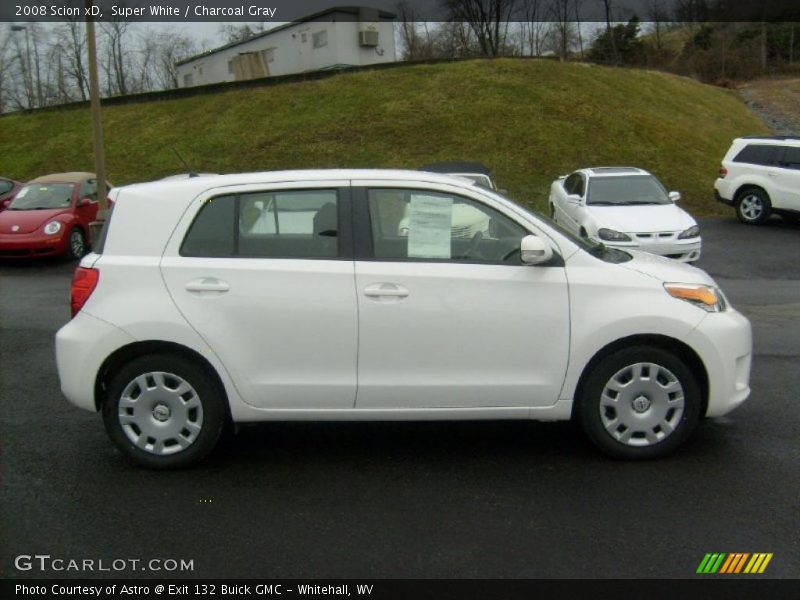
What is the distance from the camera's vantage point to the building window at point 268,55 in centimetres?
3772

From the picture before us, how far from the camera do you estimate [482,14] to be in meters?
46.2

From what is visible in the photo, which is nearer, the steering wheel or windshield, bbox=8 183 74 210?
the steering wheel

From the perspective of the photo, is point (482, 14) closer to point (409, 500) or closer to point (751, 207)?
point (751, 207)

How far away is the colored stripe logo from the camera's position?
3387 millimetres

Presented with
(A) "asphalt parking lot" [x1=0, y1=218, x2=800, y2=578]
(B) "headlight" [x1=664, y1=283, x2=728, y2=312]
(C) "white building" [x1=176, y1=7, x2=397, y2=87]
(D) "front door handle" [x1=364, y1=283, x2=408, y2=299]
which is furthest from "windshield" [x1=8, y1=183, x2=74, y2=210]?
(C) "white building" [x1=176, y1=7, x2=397, y2=87]

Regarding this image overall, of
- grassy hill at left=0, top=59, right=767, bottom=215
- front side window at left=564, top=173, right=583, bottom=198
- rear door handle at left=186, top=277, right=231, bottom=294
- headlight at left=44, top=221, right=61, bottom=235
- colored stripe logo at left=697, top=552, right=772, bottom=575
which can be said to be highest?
grassy hill at left=0, top=59, right=767, bottom=215

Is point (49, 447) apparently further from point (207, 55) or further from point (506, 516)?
point (207, 55)

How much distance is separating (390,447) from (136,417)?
1.54 metres

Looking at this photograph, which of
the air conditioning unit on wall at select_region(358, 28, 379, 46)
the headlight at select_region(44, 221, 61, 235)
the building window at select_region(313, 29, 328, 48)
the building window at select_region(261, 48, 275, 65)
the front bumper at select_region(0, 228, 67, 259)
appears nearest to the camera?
the front bumper at select_region(0, 228, 67, 259)

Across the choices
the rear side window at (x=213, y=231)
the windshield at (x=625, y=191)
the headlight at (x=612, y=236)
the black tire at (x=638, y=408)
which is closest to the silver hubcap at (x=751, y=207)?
the windshield at (x=625, y=191)

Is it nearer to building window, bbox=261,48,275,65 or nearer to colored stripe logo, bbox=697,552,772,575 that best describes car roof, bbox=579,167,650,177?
colored stripe logo, bbox=697,552,772,575

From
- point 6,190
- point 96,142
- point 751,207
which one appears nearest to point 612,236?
point 751,207

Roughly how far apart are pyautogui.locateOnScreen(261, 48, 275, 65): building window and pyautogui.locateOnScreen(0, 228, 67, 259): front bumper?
26.0 meters

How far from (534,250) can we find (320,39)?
33497mm
